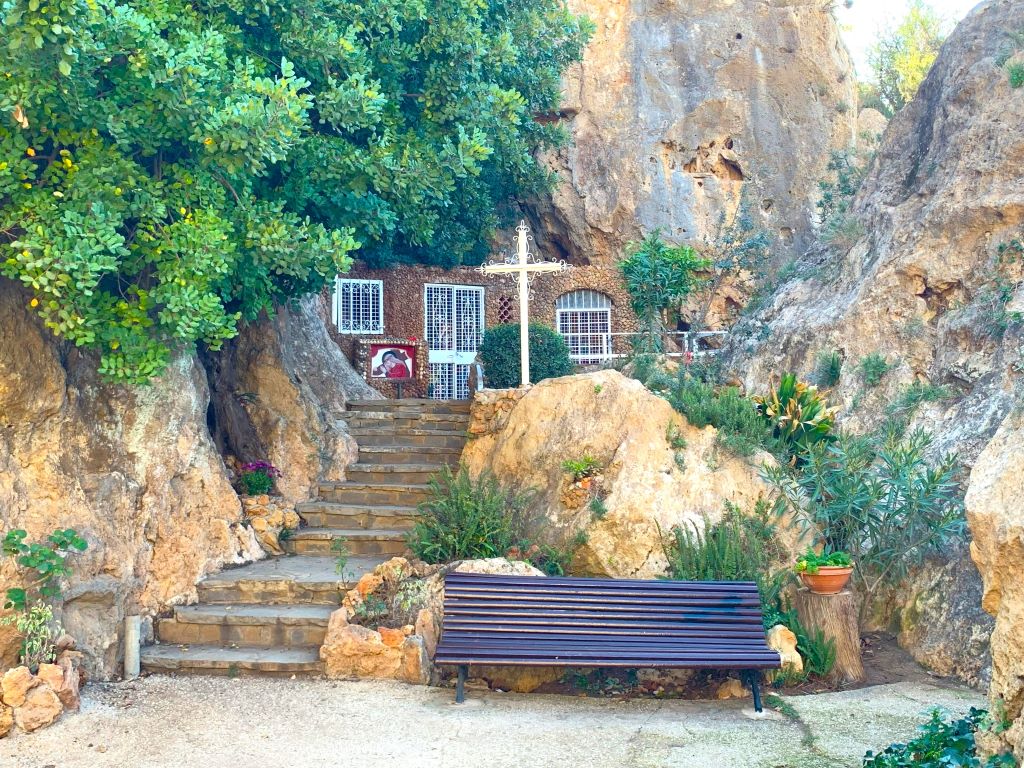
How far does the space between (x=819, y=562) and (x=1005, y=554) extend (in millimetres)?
3313

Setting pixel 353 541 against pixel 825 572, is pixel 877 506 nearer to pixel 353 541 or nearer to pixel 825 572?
pixel 825 572

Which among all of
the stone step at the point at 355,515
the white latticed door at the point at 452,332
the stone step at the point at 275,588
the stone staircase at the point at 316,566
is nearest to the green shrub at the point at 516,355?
the white latticed door at the point at 452,332

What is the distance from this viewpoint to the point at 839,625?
709 centimetres

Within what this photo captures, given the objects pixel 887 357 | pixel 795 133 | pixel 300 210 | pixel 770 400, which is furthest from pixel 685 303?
pixel 300 210

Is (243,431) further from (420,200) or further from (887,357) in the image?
(887,357)

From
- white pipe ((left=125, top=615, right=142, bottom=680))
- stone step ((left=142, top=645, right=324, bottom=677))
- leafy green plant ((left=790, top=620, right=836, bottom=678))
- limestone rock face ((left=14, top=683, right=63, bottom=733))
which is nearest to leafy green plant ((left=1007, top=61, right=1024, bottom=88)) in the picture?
leafy green plant ((left=790, top=620, right=836, bottom=678))

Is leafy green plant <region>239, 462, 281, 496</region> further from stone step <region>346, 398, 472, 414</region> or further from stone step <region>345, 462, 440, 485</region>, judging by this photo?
stone step <region>346, 398, 472, 414</region>

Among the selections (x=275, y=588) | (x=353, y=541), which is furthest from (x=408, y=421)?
(x=275, y=588)

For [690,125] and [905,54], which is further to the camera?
[905,54]

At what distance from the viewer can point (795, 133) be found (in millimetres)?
21969

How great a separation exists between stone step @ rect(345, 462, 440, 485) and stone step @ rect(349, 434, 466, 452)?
1.77 ft

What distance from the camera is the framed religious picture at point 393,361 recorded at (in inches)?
754

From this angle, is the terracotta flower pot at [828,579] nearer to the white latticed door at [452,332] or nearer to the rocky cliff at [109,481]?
the rocky cliff at [109,481]

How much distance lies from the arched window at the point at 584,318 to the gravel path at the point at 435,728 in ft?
50.2
